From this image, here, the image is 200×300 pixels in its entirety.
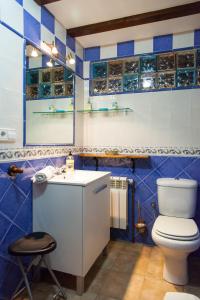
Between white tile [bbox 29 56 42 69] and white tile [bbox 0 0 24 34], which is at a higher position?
white tile [bbox 0 0 24 34]

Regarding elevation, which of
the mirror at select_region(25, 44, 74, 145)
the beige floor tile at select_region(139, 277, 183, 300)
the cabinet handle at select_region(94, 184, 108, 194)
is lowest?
the beige floor tile at select_region(139, 277, 183, 300)

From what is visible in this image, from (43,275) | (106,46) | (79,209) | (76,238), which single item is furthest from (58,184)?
(106,46)

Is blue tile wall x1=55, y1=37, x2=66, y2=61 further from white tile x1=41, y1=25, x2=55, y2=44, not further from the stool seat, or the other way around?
the stool seat

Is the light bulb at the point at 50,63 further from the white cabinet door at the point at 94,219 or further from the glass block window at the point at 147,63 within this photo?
the white cabinet door at the point at 94,219

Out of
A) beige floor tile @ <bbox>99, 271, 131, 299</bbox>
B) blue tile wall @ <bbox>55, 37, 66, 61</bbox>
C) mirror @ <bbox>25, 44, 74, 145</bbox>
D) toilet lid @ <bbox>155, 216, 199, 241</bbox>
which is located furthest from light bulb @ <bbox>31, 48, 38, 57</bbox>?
beige floor tile @ <bbox>99, 271, 131, 299</bbox>

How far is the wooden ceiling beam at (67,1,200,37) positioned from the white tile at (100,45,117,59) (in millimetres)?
321

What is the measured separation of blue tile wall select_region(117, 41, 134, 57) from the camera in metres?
2.36

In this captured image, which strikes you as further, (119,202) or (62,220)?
(119,202)

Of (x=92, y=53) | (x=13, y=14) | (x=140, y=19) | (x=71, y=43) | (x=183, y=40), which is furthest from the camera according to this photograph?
(x=92, y=53)

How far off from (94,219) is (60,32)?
1774mm

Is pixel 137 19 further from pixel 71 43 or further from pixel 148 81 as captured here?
pixel 71 43

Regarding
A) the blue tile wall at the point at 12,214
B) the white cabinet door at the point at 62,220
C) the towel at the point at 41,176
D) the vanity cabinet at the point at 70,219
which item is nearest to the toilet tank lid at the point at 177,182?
the vanity cabinet at the point at 70,219

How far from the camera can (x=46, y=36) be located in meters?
1.86

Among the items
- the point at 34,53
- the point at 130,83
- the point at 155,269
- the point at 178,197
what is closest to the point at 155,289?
the point at 155,269
